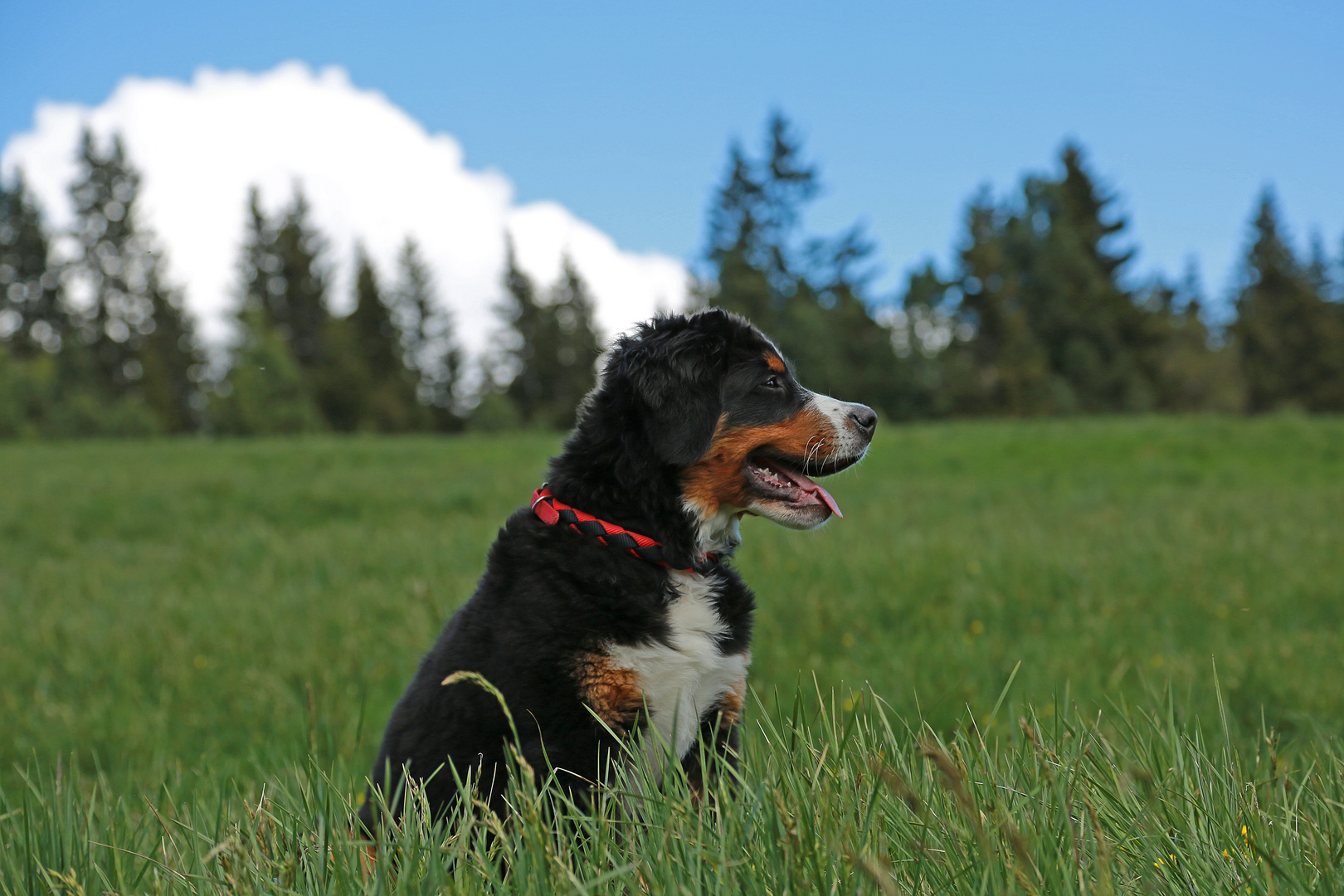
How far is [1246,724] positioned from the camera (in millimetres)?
4500

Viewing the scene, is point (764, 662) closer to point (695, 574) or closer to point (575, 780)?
point (695, 574)

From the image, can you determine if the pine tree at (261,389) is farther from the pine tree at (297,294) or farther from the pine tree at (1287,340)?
the pine tree at (1287,340)

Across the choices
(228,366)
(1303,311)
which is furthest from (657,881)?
(1303,311)

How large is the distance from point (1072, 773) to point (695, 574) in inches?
54.1

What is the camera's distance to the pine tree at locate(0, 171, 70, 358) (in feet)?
189

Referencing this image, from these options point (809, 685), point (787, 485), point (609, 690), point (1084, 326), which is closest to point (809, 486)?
point (787, 485)

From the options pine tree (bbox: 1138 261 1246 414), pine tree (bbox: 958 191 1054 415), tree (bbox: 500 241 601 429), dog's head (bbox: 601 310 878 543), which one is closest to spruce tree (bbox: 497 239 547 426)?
tree (bbox: 500 241 601 429)

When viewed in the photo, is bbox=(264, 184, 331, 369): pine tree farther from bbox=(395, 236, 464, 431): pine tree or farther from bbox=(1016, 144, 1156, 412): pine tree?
bbox=(1016, 144, 1156, 412): pine tree

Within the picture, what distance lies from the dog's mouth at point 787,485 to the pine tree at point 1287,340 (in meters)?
59.4

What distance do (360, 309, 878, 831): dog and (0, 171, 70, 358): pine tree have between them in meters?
66.6

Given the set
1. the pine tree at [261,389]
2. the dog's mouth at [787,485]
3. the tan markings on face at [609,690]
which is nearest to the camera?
the tan markings on face at [609,690]

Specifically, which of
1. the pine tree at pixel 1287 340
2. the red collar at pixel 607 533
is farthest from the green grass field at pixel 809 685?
the pine tree at pixel 1287 340

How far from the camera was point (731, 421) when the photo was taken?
309 cm

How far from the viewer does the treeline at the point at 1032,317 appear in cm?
4891
